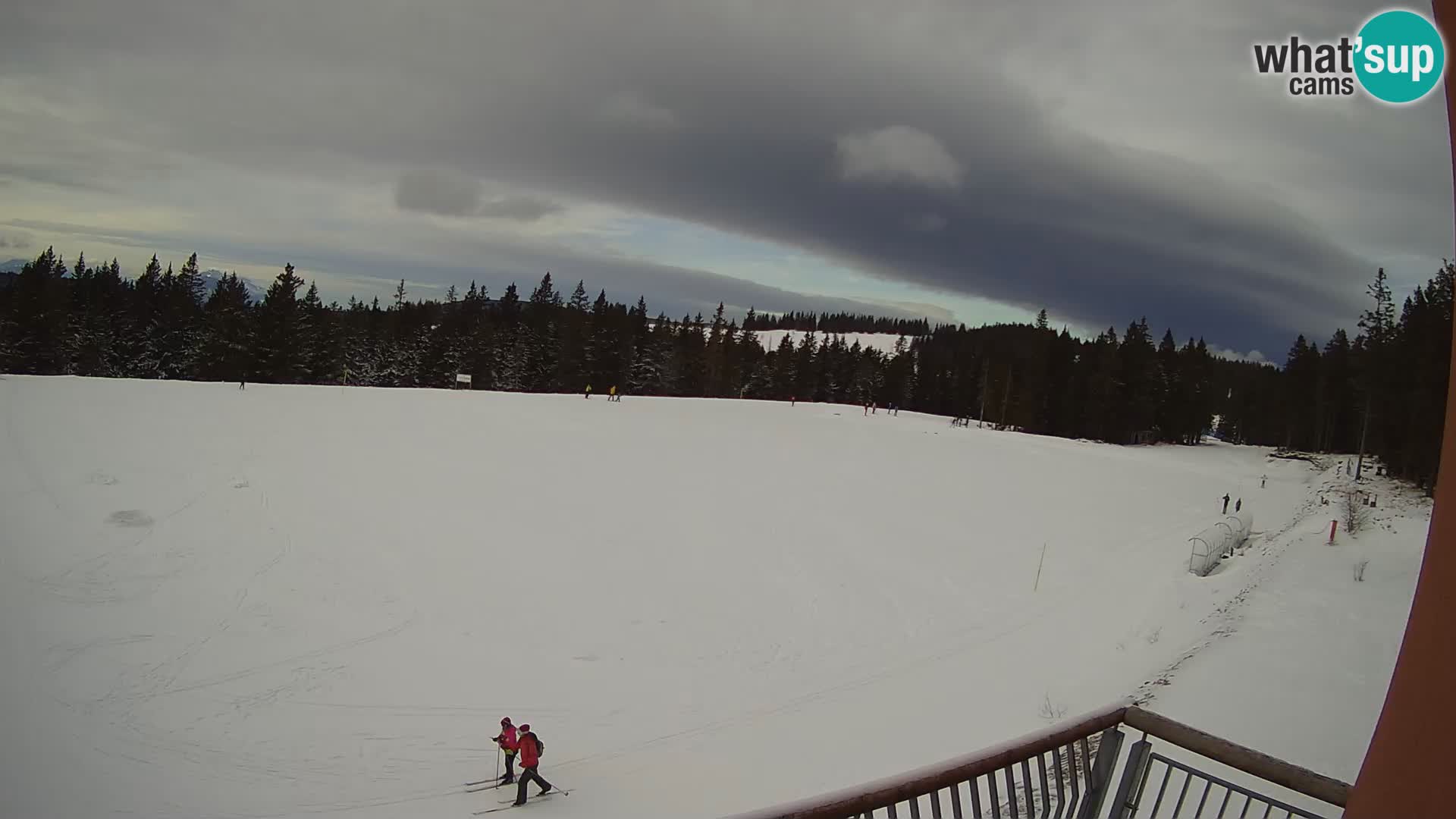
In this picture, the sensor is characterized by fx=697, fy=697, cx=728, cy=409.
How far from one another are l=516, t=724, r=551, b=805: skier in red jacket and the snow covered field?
286mm

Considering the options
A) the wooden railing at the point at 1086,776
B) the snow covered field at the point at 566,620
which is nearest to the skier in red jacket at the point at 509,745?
the snow covered field at the point at 566,620

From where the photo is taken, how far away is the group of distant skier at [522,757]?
8.77 meters

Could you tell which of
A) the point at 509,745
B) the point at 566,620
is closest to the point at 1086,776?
the point at 509,745

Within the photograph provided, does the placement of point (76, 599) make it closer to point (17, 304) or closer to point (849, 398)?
point (17, 304)

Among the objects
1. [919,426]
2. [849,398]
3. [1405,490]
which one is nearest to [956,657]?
[1405,490]

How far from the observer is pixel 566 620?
15.1 m

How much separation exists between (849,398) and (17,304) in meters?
80.5

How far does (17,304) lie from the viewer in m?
43.8

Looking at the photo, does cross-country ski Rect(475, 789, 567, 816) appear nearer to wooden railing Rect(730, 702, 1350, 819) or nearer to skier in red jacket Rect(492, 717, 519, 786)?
skier in red jacket Rect(492, 717, 519, 786)

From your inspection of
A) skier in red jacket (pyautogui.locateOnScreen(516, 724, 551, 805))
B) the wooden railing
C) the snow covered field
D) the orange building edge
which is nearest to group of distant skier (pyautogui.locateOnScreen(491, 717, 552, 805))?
skier in red jacket (pyautogui.locateOnScreen(516, 724, 551, 805))

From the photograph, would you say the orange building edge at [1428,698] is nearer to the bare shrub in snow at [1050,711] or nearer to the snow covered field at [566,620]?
the snow covered field at [566,620]

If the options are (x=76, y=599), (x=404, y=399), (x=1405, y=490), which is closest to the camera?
(x=76, y=599)

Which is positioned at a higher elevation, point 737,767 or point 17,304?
point 17,304

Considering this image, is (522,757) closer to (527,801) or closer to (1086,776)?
(527,801)
